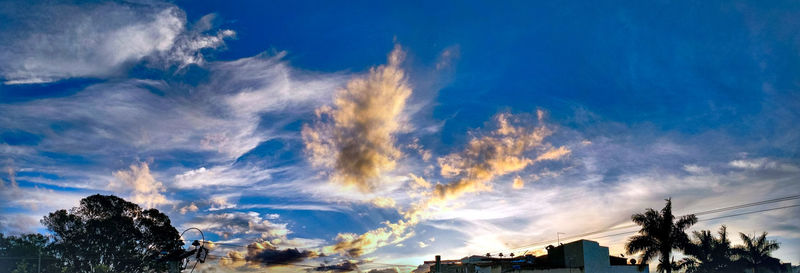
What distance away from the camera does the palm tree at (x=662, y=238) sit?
61969 millimetres

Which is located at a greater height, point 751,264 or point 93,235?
point 93,235

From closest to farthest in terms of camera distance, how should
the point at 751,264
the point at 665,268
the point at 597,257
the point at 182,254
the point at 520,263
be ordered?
1. the point at 182,254
2. the point at 597,257
3. the point at 665,268
4. the point at 520,263
5. the point at 751,264

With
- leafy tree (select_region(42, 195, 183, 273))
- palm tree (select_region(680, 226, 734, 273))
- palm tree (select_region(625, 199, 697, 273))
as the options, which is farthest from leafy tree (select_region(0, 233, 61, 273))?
palm tree (select_region(680, 226, 734, 273))

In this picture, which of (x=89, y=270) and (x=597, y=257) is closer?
(x=597, y=257)

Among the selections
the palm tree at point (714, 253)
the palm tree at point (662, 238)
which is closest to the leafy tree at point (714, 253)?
the palm tree at point (714, 253)

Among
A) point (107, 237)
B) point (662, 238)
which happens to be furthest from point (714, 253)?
point (107, 237)

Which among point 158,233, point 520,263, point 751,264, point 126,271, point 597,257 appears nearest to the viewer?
point 597,257

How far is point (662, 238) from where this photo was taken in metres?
62.2

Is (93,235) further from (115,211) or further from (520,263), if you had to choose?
(520,263)

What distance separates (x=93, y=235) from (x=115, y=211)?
4.43 meters

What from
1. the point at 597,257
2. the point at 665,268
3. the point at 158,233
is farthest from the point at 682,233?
the point at 158,233

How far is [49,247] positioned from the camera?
227ft

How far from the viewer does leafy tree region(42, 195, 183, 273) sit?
6894 centimetres

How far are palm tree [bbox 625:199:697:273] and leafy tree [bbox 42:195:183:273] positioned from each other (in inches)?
2568
